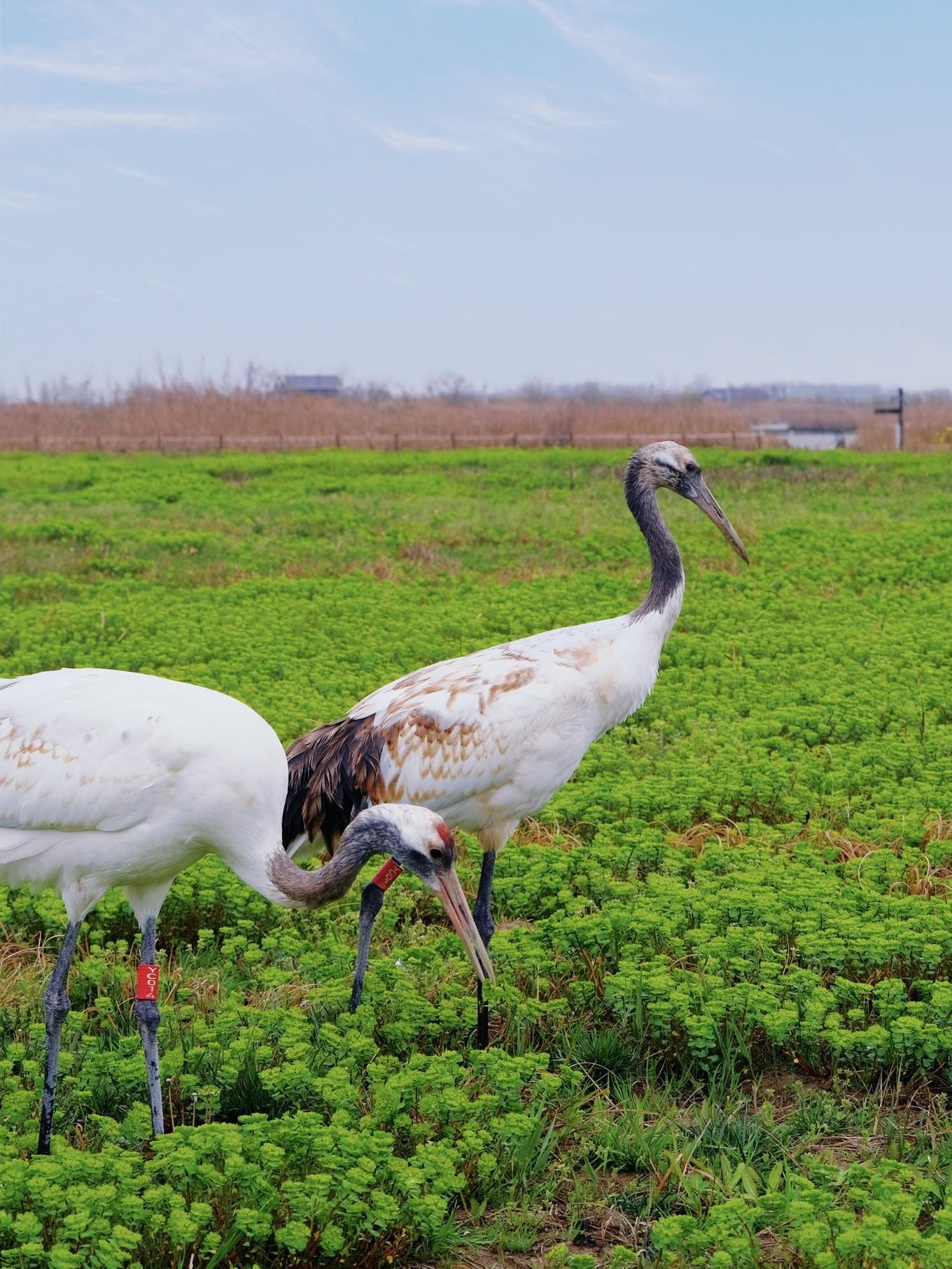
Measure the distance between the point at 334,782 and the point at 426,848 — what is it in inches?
58.7

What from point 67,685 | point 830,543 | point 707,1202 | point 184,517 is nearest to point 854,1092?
point 707,1202

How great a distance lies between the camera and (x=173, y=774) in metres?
4.33

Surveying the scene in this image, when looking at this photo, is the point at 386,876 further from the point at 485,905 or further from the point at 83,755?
the point at 83,755

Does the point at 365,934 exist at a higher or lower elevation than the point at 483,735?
lower

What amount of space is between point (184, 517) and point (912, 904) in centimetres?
1489

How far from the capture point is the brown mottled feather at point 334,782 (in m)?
5.75

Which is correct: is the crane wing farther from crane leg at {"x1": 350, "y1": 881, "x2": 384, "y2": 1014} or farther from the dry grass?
the dry grass

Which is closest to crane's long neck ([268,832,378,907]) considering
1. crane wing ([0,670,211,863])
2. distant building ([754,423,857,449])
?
crane wing ([0,670,211,863])

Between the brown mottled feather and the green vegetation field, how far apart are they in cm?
42

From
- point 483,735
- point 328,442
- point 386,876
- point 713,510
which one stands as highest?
point 328,442

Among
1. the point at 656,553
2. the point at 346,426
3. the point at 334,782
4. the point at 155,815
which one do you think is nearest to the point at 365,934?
the point at 334,782

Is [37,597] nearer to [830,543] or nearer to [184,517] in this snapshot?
[184,517]

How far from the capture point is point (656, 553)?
21.6ft

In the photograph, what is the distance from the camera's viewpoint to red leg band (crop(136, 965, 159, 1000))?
4.50 meters
